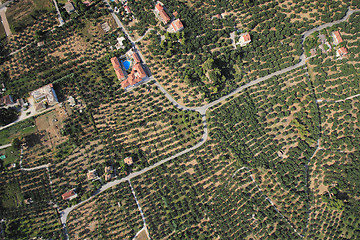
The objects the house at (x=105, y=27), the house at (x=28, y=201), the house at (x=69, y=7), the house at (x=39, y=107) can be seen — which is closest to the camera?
the house at (x=28, y=201)

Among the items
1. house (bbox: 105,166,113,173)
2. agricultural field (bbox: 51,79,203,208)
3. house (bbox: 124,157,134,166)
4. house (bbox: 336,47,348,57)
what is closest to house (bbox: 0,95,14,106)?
agricultural field (bbox: 51,79,203,208)

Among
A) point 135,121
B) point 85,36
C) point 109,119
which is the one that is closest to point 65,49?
point 85,36

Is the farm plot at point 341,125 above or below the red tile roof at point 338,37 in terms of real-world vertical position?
below

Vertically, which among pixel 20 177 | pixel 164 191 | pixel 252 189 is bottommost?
pixel 252 189

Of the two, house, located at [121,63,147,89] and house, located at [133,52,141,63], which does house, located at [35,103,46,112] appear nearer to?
house, located at [121,63,147,89]

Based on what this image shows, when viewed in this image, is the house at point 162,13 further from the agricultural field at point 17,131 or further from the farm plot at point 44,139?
the agricultural field at point 17,131

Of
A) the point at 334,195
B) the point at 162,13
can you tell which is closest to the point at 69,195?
the point at 162,13

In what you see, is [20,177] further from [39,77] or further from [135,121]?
[135,121]

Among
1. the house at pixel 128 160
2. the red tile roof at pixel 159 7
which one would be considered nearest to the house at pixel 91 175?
the house at pixel 128 160
